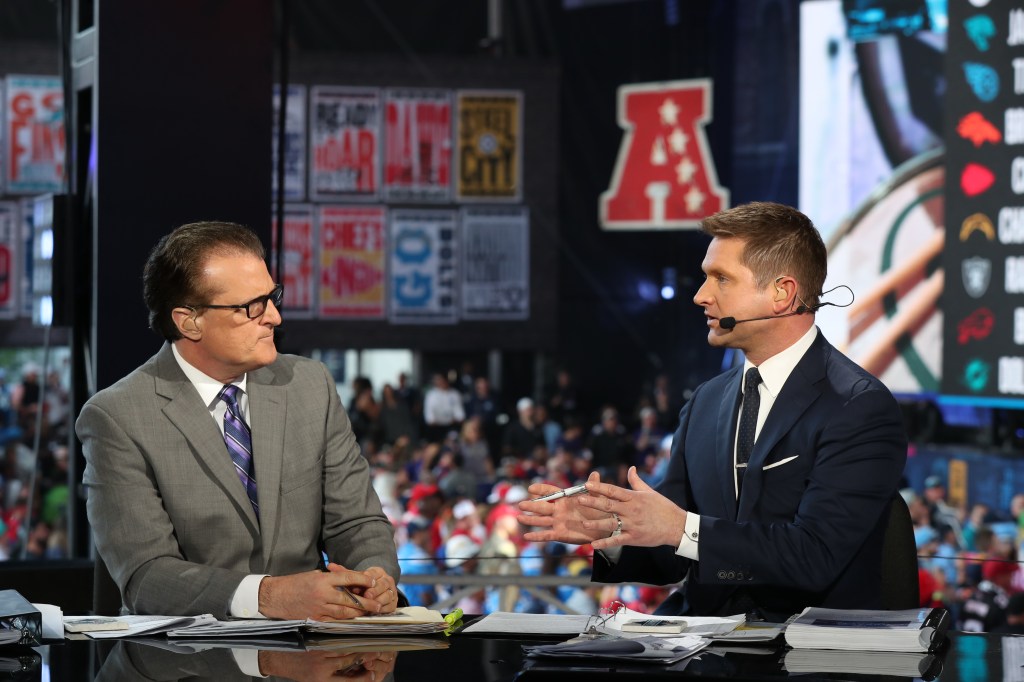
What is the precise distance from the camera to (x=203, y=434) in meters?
1.90

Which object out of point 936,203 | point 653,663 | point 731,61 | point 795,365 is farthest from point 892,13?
point 653,663

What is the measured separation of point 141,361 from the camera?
2814mm

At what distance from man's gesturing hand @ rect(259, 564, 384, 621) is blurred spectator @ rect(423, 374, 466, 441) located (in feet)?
26.9

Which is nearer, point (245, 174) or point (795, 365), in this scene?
point (795, 365)

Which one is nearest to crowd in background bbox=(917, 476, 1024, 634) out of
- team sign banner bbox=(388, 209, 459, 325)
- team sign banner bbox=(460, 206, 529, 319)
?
team sign banner bbox=(460, 206, 529, 319)

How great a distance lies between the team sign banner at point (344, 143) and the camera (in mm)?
10172

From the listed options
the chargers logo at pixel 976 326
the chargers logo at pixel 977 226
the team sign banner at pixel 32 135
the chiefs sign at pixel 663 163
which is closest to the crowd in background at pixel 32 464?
the team sign banner at pixel 32 135

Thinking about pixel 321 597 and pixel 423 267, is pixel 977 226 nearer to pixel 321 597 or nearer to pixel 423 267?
pixel 321 597

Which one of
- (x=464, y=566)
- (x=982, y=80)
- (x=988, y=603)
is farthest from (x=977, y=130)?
(x=464, y=566)

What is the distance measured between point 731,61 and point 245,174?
7.83 m

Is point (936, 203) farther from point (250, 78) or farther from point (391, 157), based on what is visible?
point (250, 78)

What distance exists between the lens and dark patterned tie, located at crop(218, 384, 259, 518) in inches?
76.7

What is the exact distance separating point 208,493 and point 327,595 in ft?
1.07

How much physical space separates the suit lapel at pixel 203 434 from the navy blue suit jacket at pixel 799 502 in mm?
535
